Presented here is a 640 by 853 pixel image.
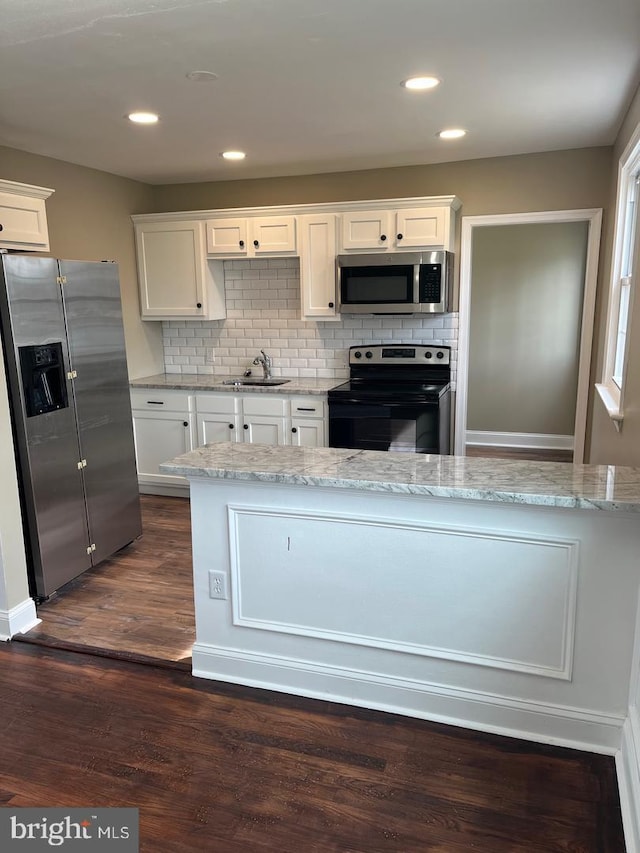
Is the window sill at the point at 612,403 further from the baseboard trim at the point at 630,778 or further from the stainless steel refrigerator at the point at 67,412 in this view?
the stainless steel refrigerator at the point at 67,412

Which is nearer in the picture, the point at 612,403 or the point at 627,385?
the point at 627,385

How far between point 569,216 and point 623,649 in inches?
127

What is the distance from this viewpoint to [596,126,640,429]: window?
3219 mm

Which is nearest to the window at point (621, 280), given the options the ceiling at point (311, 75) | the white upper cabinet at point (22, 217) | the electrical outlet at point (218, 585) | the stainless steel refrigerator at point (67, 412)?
the ceiling at point (311, 75)

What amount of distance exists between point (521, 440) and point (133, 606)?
4390mm

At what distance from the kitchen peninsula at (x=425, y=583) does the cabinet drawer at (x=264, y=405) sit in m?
2.08

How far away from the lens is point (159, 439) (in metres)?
4.96

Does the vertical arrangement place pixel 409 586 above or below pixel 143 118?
below

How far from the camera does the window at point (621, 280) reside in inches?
127

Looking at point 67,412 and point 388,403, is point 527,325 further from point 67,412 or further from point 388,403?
point 67,412

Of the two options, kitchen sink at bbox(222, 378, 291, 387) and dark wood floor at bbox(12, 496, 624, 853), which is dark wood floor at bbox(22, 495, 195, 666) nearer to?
dark wood floor at bbox(12, 496, 624, 853)

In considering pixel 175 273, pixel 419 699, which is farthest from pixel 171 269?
pixel 419 699

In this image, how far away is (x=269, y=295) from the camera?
16.9 ft

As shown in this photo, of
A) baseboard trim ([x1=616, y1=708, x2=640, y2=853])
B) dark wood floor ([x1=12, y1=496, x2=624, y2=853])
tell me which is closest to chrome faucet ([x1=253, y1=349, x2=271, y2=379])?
dark wood floor ([x1=12, y1=496, x2=624, y2=853])
